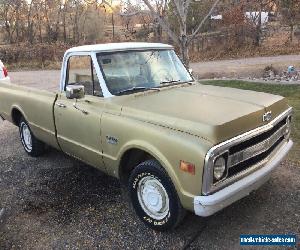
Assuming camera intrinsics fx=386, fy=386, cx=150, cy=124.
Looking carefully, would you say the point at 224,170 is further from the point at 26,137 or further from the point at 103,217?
the point at 26,137

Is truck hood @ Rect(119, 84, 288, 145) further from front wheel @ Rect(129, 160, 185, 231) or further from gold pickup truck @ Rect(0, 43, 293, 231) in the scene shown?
front wheel @ Rect(129, 160, 185, 231)

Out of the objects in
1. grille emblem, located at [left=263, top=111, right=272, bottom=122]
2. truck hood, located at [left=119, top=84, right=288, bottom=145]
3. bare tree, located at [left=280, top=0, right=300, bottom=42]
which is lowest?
grille emblem, located at [left=263, top=111, right=272, bottom=122]

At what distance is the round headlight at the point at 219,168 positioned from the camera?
11.4 ft

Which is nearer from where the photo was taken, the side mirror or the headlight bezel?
the headlight bezel

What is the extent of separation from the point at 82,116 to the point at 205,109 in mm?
1630

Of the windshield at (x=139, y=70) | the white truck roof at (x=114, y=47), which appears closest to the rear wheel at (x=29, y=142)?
the white truck roof at (x=114, y=47)

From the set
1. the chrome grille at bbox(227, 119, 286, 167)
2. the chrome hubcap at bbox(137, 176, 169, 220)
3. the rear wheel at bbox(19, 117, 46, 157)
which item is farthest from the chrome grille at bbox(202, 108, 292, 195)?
the rear wheel at bbox(19, 117, 46, 157)

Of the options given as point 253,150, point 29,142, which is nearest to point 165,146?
point 253,150

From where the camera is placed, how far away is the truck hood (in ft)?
11.6

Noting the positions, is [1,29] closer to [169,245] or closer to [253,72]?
[253,72]

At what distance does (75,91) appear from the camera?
4.61m

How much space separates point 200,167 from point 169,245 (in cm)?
100

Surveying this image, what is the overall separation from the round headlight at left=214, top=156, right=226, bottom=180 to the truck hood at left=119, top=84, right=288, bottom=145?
7.5 inches

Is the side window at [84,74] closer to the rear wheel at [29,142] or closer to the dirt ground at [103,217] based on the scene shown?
the dirt ground at [103,217]
